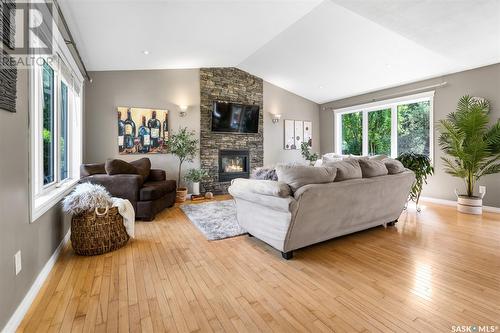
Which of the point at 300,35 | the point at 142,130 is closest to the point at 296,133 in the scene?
the point at 300,35

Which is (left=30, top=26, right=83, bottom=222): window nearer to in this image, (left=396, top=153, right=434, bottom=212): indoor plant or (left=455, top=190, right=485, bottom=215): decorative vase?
(left=396, top=153, right=434, bottom=212): indoor plant

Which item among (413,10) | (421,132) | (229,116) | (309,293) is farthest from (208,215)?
(421,132)

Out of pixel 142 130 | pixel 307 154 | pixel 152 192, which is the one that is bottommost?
pixel 152 192

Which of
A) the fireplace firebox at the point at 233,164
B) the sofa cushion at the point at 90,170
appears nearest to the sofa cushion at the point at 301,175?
the sofa cushion at the point at 90,170

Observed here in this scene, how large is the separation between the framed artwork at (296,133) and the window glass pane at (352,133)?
3.24 ft

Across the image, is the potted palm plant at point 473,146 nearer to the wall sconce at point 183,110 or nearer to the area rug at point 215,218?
the area rug at point 215,218

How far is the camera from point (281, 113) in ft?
22.7

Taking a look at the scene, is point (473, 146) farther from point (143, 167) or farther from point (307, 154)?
point (143, 167)

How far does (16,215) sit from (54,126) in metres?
1.75

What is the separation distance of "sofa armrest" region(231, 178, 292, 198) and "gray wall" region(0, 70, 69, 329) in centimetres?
179

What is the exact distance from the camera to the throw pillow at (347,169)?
2.61m

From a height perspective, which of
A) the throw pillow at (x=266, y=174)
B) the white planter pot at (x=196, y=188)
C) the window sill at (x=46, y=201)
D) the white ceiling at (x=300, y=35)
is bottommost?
the white planter pot at (x=196, y=188)

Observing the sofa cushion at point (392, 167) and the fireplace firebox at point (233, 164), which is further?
the fireplace firebox at point (233, 164)

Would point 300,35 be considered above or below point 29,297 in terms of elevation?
above
